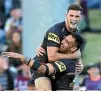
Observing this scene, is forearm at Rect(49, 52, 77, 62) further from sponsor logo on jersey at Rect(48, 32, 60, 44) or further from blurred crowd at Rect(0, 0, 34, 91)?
blurred crowd at Rect(0, 0, 34, 91)

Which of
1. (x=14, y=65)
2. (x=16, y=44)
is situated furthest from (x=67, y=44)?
(x=16, y=44)

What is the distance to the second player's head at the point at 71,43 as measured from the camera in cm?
1017

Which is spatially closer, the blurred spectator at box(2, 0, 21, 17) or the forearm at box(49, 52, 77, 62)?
the forearm at box(49, 52, 77, 62)

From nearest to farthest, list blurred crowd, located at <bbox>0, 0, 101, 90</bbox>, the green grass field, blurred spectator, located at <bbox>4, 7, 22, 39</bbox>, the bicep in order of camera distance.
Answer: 1. the bicep
2. blurred crowd, located at <bbox>0, 0, 101, 90</bbox>
3. blurred spectator, located at <bbox>4, 7, 22, 39</bbox>
4. the green grass field

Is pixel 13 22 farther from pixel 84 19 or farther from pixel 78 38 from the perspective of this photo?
pixel 78 38

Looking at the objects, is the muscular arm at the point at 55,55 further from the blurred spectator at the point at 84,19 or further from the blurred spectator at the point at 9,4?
the blurred spectator at the point at 9,4

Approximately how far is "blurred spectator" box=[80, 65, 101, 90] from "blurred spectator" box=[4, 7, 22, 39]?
300 cm

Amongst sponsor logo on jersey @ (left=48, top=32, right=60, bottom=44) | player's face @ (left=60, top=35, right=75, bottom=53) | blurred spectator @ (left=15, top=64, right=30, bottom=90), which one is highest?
sponsor logo on jersey @ (left=48, top=32, right=60, bottom=44)

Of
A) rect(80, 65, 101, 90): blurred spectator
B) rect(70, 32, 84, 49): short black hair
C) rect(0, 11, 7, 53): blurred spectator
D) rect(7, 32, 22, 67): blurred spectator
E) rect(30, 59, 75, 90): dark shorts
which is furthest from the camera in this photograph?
rect(0, 11, 7, 53): blurred spectator

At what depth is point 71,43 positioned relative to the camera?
10.3 meters

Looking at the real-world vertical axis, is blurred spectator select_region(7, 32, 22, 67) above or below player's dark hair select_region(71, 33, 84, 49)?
below

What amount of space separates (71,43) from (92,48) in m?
7.35

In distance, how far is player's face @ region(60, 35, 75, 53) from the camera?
10.2 m

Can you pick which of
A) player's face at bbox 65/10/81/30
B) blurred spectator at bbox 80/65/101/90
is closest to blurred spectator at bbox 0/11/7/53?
blurred spectator at bbox 80/65/101/90
